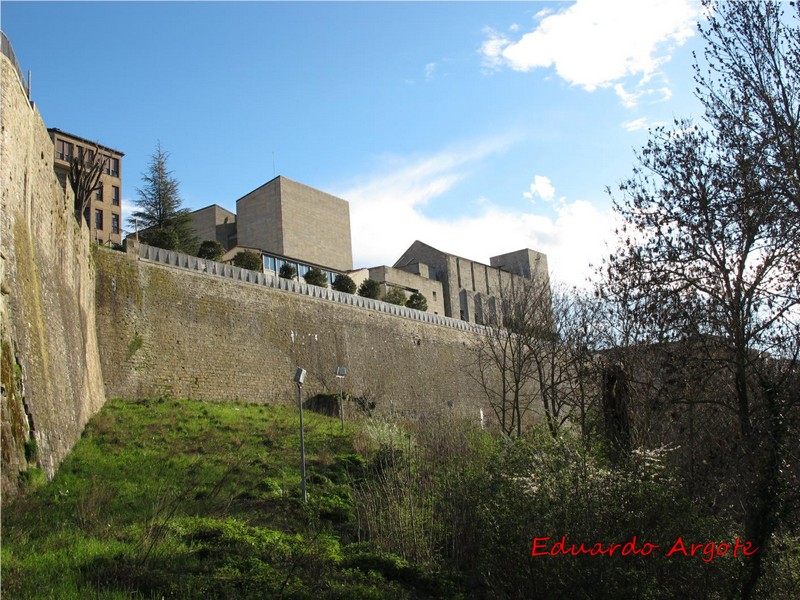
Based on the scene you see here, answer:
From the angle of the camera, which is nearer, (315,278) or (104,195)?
(315,278)

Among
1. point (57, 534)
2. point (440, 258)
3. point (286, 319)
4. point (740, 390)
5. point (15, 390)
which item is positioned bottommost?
point (57, 534)

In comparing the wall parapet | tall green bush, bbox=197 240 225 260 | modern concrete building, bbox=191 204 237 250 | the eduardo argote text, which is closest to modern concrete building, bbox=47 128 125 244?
modern concrete building, bbox=191 204 237 250

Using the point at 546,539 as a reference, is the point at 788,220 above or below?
above

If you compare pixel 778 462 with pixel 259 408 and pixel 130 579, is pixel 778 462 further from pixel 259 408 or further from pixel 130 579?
pixel 259 408

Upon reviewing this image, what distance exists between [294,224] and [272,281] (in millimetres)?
20640

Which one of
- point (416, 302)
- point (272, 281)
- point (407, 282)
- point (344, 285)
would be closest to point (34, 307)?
point (272, 281)

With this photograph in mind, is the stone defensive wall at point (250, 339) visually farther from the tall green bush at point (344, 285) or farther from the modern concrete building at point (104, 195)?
the modern concrete building at point (104, 195)

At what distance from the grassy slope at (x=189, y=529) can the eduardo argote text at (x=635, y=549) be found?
1.94 metres

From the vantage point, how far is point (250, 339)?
2736 cm

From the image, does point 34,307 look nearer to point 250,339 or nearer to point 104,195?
point 250,339

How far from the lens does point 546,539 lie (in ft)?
27.7

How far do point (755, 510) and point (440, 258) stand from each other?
4945cm

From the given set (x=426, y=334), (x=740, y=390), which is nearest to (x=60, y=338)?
(x=740, y=390)

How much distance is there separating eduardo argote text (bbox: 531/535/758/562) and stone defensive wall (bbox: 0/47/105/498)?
6936 mm
